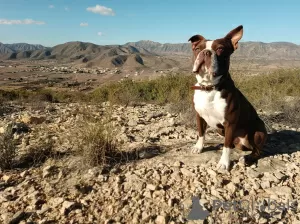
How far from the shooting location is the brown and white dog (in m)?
3.45

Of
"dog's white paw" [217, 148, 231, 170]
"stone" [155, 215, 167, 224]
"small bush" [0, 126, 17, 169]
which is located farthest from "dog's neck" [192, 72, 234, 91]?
"small bush" [0, 126, 17, 169]

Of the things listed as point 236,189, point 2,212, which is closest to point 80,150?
point 2,212

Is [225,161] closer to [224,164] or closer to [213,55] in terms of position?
[224,164]

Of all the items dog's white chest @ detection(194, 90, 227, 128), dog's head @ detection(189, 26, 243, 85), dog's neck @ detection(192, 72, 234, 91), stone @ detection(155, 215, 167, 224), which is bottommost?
stone @ detection(155, 215, 167, 224)

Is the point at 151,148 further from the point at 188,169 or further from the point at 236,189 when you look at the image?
the point at 236,189

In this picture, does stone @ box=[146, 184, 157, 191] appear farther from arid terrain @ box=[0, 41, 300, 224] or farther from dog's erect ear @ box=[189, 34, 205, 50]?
dog's erect ear @ box=[189, 34, 205, 50]

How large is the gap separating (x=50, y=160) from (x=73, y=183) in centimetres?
69

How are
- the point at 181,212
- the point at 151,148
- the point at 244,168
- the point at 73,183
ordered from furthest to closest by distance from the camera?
the point at 151,148 → the point at 244,168 → the point at 73,183 → the point at 181,212

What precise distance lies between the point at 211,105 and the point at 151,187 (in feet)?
4.15

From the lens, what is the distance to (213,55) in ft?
11.1

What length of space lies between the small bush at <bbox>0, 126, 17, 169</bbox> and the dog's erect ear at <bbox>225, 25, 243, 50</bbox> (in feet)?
10.8

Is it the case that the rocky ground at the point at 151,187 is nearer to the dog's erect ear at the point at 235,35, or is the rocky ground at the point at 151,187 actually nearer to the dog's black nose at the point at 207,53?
the dog's black nose at the point at 207,53

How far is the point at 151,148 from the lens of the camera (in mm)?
4598

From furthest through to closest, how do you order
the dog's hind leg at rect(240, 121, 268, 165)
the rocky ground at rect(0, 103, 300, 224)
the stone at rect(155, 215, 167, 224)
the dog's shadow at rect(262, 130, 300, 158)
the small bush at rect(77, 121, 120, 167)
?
1. the dog's shadow at rect(262, 130, 300, 158)
2. the dog's hind leg at rect(240, 121, 268, 165)
3. the small bush at rect(77, 121, 120, 167)
4. the rocky ground at rect(0, 103, 300, 224)
5. the stone at rect(155, 215, 167, 224)
